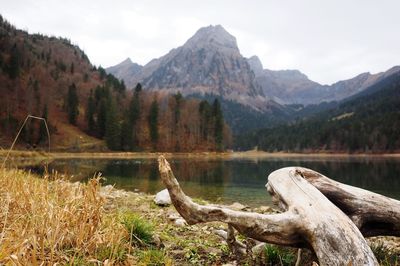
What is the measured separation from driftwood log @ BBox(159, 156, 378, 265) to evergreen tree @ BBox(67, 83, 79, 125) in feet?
363

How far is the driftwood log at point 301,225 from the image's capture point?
3928 millimetres

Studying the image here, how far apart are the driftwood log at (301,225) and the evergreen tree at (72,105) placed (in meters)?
111

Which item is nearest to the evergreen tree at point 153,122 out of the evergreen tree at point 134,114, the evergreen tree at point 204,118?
the evergreen tree at point 134,114

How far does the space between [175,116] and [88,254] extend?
332 feet

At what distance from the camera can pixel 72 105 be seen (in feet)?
361

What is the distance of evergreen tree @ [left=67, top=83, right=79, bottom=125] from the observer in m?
109

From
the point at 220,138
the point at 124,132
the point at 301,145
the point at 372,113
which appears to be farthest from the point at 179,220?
the point at 372,113

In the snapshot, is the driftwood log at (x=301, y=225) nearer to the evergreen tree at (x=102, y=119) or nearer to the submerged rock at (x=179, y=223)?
the submerged rock at (x=179, y=223)

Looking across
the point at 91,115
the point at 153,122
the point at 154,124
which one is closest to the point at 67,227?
the point at 154,124

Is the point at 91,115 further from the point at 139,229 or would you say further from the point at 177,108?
the point at 139,229

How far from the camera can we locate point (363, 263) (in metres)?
3.83

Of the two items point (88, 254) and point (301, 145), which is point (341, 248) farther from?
point (301, 145)

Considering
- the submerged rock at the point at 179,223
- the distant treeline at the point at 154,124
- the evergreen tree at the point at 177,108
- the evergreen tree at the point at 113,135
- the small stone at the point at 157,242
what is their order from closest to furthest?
the small stone at the point at 157,242
the submerged rock at the point at 179,223
the evergreen tree at the point at 113,135
the distant treeline at the point at 154,124
the evergreen tree at the point at 177,108

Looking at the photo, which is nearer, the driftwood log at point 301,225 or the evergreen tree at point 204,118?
the driftwood log at point 301,225
